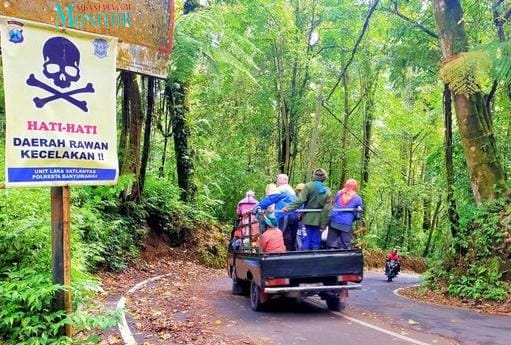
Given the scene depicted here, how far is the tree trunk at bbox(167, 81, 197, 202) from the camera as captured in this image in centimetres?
1997

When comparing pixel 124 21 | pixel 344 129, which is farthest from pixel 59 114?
pixel 344 129

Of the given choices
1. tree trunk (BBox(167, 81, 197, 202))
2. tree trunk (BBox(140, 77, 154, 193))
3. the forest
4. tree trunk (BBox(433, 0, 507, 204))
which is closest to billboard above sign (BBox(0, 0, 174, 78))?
the forest

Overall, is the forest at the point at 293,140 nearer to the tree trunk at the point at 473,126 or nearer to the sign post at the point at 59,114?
the tree trunk at the point at 473,126

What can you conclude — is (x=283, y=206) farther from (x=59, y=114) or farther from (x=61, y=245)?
(x=59, y=114)

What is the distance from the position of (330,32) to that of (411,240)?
1934 cm

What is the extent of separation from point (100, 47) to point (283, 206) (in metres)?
5.70

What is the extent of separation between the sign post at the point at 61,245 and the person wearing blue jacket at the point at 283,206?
16.9 ft

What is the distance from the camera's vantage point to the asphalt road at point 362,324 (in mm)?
7160

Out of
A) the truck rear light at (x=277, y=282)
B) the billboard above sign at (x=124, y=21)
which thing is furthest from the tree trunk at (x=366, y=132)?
the billboard above sign at (x=124, y=21)

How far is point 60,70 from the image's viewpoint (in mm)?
5082

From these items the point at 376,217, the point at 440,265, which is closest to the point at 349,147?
the point at 376,217

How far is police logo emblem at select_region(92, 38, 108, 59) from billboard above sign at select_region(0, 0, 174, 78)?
73 centimetres

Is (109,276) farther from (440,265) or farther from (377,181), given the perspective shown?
(377,181)

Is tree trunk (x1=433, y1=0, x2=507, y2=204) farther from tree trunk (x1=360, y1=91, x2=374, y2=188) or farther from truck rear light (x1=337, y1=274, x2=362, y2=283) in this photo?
tree trunk (x1=360, y1=91, x2=374, y2=188)
